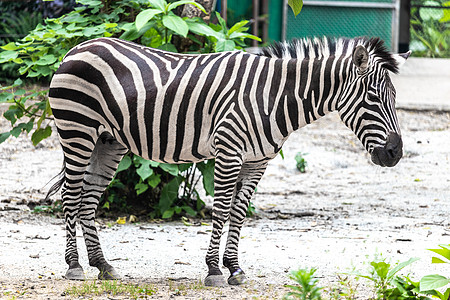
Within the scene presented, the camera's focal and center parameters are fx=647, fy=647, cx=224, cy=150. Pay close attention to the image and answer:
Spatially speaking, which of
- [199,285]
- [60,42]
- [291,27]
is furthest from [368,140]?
[291,27]

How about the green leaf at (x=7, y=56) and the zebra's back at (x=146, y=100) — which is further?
the green leaf at (x=7, y=56)

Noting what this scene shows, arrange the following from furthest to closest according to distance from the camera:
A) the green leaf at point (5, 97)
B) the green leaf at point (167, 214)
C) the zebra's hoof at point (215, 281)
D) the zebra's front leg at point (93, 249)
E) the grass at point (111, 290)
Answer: the green leaf at point (167, 214), the green leaf at point (5, 97), the zebra's front leg at point (93, 249), the zebra's hoof at point (215, 281), the grass at point (111, 290)

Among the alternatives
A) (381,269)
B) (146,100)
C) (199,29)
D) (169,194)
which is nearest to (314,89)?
(146,100)

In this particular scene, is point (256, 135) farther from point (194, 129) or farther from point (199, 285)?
point (199, 285)

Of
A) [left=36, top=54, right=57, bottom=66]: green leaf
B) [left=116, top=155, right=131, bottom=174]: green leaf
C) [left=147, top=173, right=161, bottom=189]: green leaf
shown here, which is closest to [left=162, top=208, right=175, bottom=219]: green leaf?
[left=147, top=173, right=161, bottom=189]: green leaf

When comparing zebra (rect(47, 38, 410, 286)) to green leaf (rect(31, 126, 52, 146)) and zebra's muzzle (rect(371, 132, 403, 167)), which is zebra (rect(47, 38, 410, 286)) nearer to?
zebra's muzzle (rect(371, 132, 403, 167))

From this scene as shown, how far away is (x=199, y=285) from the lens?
15.1 ft

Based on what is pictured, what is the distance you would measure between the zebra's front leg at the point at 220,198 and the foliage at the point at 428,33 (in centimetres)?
1350

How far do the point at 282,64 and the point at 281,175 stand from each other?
496 cm

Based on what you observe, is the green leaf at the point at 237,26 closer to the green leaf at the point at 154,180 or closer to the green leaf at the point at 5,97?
the green leaf at the point at 154,180

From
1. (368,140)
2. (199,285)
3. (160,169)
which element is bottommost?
(199,285)

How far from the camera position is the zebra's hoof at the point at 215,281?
4613 millimetres

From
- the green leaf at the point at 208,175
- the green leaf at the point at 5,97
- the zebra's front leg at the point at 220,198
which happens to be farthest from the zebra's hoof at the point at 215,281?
the green leaf at the point at 5,97

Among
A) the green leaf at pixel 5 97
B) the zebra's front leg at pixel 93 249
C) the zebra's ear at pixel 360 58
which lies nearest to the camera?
the zebra's ear at pixel 360 58
